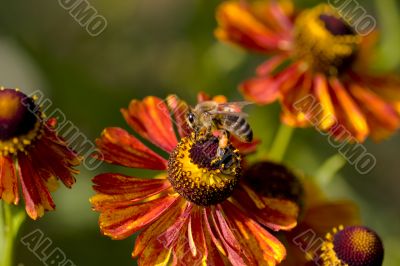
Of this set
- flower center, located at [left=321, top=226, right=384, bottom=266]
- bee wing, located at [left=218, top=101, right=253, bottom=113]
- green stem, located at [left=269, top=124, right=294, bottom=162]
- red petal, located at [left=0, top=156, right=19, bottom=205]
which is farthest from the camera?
green stem, located at [left=269, top=124, right=294, bottom=162]

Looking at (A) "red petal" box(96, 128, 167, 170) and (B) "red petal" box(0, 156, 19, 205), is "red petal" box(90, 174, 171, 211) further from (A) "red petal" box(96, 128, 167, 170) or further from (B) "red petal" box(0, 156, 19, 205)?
(B) "red petal" box(0, 156, 19, 205)

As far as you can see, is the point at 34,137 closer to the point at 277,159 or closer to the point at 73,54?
the point at 277,159

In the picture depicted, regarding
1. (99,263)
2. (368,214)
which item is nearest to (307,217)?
(99,263)

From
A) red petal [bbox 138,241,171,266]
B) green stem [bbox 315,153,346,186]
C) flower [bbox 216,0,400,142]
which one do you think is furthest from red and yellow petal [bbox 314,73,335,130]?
red petal [bbox 138,241,171,266]

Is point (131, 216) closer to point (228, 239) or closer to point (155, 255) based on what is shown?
point (155, 255)

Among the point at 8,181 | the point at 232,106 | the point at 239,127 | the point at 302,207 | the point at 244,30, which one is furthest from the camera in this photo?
the point at 244,30

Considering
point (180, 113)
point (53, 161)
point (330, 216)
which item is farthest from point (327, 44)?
point (53, 161)
